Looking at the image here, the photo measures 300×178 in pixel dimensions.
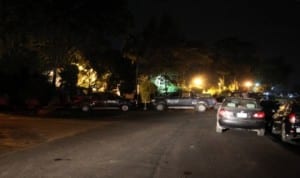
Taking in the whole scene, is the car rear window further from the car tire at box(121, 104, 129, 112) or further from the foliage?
the foliage

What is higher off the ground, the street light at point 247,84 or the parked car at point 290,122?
the street light at point 247,84

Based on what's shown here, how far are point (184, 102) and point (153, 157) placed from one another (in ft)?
98.9

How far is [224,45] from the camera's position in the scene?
97438 mm

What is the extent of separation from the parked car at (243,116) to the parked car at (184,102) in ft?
70.1

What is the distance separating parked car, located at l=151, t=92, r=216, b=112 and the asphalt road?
22.7 metres

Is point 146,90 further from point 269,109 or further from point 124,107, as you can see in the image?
point 269,109

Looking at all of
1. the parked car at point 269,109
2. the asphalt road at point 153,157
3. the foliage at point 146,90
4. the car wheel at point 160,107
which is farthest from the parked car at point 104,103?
the asphalt road at point 153,157

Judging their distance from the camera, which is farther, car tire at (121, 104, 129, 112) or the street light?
the street light

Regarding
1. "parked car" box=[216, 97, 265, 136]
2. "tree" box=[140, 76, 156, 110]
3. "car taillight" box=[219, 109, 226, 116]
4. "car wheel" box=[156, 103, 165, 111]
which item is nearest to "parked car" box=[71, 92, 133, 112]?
"car wheel" box=[156, 103, 165, 111]

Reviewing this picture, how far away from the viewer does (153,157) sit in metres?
13.4

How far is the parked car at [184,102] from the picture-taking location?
42.8 meters

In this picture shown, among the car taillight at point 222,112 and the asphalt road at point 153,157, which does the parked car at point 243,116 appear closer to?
the car taillight at point 222,112

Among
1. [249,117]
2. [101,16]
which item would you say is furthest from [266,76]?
[249,117]

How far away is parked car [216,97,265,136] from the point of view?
20.8 m
